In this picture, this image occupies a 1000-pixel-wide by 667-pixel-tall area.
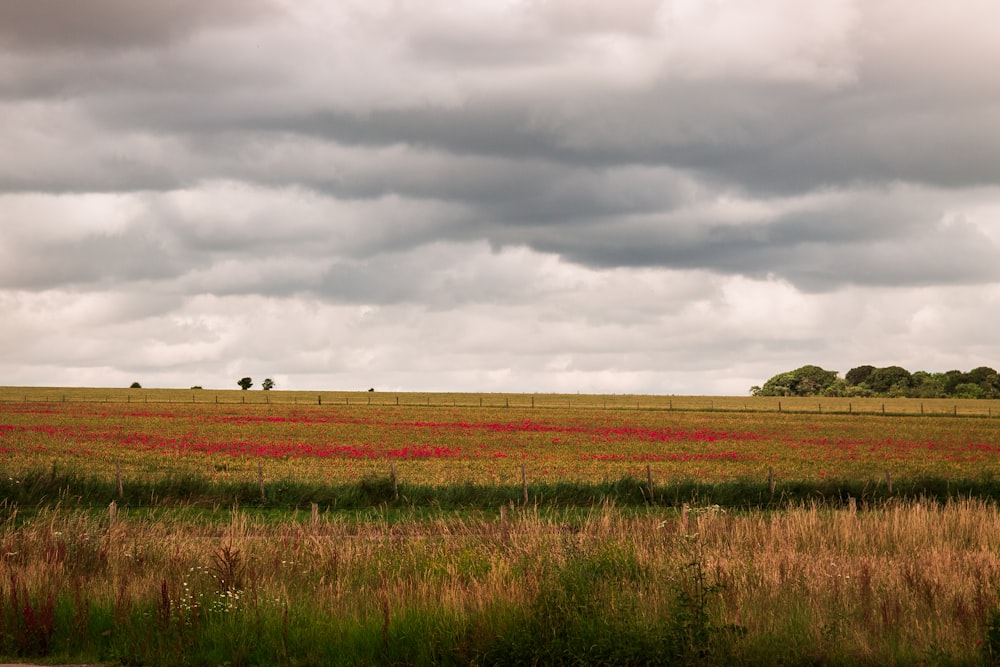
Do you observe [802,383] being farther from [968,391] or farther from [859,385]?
[968,391]

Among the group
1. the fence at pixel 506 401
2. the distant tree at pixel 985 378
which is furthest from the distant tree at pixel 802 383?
the fence at pixel 506 401

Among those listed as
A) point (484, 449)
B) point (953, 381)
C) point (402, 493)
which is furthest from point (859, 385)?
point (402, 493)

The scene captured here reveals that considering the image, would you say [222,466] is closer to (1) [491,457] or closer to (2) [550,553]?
(1) [491,457]

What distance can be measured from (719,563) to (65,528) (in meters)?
11.5

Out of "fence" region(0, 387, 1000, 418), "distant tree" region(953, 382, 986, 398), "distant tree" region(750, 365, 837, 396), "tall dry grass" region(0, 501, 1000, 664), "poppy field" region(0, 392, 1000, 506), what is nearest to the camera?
"tall dry grass" region(0, 501, 1000, 664)

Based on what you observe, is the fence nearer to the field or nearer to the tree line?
the tree line

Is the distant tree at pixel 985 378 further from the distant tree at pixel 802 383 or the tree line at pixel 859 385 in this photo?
the distant tree at pixel 802 383

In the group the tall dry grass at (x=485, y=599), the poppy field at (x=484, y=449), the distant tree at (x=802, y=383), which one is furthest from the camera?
the distant tree at (x=802, y=383)

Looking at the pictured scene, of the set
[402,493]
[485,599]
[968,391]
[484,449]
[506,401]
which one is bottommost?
[484,449]

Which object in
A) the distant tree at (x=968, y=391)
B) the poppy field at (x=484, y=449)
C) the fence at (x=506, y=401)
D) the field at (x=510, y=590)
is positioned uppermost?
the distant tree at (x=968, y=391)

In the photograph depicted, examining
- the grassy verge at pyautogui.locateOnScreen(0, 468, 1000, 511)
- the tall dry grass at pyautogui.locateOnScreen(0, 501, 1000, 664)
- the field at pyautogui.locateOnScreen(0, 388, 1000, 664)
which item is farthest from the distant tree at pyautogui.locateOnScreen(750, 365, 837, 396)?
the tall dry grass at pyautogui.locateOnScreen(0, 501, 1000, 664)

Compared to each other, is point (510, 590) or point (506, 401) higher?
point (506, 401)

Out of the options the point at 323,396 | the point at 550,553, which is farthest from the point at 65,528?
the point at 323,396

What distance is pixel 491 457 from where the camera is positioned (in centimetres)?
5078
